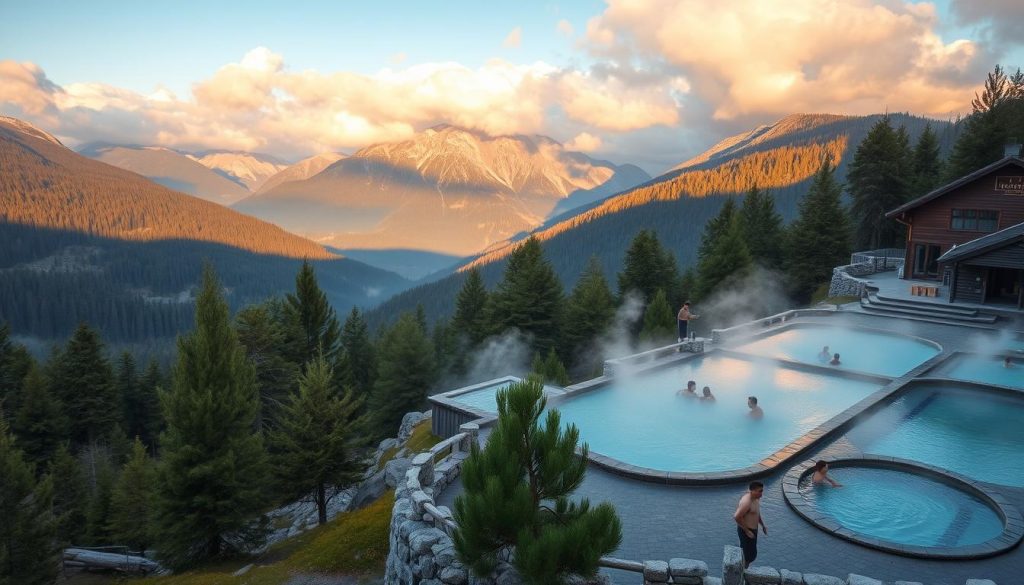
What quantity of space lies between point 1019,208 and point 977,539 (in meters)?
30.5

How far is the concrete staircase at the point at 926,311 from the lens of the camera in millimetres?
28672

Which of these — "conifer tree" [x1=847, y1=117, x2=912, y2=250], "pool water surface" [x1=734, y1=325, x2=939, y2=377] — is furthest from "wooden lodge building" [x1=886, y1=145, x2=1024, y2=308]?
"conifer tree" [x1=847, y1=117, x2=912, y2=250]

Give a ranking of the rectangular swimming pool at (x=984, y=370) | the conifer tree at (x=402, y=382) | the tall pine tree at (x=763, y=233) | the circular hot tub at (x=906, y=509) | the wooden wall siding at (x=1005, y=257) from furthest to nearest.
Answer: the tall pine tree at (x=763, y=233), the conifer tree at (x=402, y=382), the wooden wall siding at (x=1005, y=257), the rectangular swimming pool at (x=984, y=370), the circular hot tub at (x=906, y=509)

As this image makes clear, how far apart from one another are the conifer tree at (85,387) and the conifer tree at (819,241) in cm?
5484

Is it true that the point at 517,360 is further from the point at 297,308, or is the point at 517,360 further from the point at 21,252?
the point at 21,252

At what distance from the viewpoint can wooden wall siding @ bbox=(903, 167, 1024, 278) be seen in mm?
32250

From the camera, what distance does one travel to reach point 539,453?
311 inches

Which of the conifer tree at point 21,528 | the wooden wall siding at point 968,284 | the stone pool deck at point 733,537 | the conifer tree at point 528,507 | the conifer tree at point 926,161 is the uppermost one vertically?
the conifer tree at point 926,161

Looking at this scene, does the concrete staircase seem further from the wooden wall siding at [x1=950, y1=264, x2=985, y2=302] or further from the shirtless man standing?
the shirtless man standing

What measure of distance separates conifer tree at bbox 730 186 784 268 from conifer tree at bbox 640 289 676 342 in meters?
12.5

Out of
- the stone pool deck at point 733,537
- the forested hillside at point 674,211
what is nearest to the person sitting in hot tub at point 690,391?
the stone pool deck at point 733,537

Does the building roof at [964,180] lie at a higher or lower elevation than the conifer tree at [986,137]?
lower

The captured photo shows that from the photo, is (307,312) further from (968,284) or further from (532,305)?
(968,284)

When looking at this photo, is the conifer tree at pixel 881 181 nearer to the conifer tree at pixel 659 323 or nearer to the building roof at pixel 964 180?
the building roof at pixel 964 180
